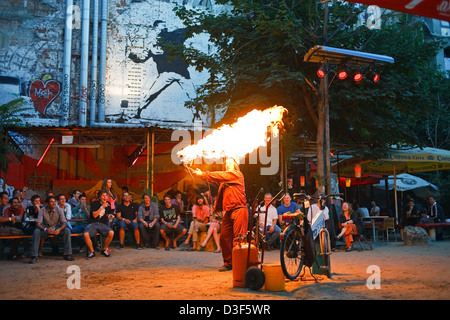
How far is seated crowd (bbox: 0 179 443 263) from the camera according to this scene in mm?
10344

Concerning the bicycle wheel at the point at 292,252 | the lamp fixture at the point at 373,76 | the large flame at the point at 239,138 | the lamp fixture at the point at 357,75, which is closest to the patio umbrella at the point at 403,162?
the lamp fixture at the point at 373,76

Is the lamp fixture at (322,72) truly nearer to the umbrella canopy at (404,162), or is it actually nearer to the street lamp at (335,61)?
the street lamp at (335,61)

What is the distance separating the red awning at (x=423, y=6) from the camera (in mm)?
4988

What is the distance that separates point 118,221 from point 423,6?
9763 millimetres

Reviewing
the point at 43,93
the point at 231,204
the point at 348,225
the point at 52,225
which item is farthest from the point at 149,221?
the point at 43,93

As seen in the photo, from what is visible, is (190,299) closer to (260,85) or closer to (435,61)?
(260,85)

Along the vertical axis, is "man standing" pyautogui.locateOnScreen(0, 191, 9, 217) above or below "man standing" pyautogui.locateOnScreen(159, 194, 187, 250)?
above

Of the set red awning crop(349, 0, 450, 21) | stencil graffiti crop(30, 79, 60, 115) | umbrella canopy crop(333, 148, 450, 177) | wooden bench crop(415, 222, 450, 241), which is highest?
stencil graffiti crop(30, 79, 60, 115)

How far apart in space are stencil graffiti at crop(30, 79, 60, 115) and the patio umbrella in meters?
12.4

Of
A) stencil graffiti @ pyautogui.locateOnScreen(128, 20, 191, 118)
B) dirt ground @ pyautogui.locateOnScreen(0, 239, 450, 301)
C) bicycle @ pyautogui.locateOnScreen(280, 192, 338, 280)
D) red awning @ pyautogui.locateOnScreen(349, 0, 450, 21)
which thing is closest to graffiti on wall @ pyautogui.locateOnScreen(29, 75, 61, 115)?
stencil graffiti @ pyautogui.locateOnScreen(128, 20, 191, 118)

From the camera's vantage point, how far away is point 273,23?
1242 centimetres

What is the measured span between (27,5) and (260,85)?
41.1 feet

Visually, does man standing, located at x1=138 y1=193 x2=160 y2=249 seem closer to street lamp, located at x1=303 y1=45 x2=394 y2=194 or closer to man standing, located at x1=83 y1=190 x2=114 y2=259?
man standing, located at x1=83 y1=190 x2=114 y2=259

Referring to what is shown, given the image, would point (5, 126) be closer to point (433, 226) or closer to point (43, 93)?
point (43, 93)
